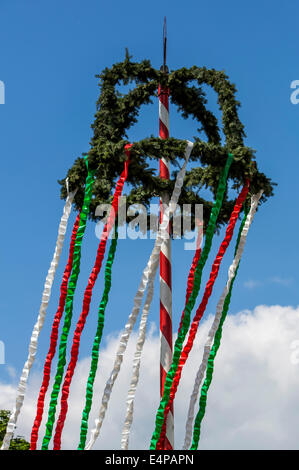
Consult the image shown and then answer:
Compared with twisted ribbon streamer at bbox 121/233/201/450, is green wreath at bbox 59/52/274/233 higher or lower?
higher

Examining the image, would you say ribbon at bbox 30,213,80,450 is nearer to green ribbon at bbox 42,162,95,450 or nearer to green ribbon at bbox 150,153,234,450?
green ribbon at bbox 42,162,95,450

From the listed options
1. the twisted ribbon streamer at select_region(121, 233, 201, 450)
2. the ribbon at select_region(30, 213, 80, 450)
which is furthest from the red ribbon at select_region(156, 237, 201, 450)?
the ribbon at select_region(30, 213, 80, 450)

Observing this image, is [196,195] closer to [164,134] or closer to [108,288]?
[164,134]

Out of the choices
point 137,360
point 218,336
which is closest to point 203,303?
point 218,336

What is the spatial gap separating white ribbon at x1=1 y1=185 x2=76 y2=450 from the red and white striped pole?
2064 mm

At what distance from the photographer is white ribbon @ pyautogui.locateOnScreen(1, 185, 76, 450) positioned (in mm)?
11312

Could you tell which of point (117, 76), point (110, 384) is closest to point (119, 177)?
point (117, 76)

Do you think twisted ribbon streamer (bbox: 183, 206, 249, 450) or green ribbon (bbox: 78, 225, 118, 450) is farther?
twisted ribbon streamer (bbox: 183, 206, 249, 450)

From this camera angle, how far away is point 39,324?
1177 centimetres

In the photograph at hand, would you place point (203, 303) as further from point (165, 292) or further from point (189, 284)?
point (165, 292)

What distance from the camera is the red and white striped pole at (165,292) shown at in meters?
12.3

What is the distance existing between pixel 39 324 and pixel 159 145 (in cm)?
375

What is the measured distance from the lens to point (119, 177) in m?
12.0

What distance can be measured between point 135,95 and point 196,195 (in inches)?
93.6
